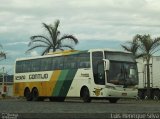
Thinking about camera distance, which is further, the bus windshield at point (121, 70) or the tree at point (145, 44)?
the tree at point (145, 44)

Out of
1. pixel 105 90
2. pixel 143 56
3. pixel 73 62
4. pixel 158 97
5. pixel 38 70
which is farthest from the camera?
pixel 143 56

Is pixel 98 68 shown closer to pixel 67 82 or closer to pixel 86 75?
pixel 86 75

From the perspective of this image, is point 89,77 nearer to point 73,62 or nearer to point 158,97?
point 73,62

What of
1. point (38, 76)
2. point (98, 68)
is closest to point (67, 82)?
point (98, 68)

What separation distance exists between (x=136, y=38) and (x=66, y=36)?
720 cm

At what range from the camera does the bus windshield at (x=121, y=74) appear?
31.0 meters

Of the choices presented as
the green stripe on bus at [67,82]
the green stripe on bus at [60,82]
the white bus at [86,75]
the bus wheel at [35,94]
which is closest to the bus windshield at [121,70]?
the white bus at [86,75]

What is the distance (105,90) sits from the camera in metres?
30.7

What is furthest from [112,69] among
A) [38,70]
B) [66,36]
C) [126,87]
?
[66,36]

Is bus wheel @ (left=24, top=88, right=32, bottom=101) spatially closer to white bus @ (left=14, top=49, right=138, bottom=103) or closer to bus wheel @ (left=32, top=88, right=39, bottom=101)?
white bus @ (left=14, top=49, right=138, bottom=103)

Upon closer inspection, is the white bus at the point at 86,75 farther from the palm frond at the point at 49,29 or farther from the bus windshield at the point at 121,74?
the palm frond at the point at 49,29

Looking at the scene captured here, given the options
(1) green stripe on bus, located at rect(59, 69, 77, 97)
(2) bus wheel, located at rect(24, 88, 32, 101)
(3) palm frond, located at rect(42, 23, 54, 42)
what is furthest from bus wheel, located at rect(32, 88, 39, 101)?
(3) palm frond, located at rect(42, 23, 54, 42)

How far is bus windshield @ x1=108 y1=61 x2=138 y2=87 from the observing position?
3103 cm

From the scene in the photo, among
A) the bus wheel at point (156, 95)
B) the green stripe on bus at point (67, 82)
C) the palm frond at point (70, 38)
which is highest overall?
the palm frond at point (70, 38)
